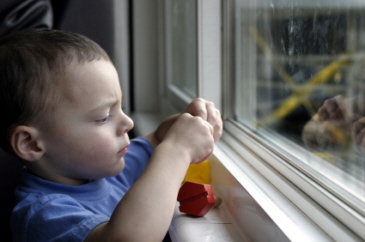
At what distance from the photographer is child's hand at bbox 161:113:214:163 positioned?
655 millimetres

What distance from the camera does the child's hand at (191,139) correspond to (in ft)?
2.15

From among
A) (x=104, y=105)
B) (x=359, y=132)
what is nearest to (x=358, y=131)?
(x=359, y=132)

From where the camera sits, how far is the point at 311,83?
2.10ft

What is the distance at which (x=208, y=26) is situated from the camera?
0.97m

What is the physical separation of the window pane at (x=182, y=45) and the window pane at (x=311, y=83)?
227 mm

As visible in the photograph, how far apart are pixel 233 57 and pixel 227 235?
453 millimetres

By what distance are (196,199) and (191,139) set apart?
10 cm

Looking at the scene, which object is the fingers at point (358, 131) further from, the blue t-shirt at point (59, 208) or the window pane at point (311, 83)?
the blue t-shirt at point (59, 208)

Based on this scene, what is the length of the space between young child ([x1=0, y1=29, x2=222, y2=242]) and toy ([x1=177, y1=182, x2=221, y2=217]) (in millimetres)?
54

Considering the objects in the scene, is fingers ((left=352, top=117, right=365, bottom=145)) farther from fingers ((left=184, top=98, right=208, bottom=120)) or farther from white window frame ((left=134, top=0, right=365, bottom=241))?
fingers ((left=184, top=98, right=208, bottom=120))

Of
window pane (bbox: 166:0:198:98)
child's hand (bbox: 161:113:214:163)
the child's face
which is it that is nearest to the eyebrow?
the child's face

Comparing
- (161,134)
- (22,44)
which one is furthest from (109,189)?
(22,44)

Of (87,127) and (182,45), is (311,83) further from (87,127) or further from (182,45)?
(182,45)

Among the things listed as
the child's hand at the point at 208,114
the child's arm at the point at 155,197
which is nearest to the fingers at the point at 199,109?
the child's hand at the point at 208,114
